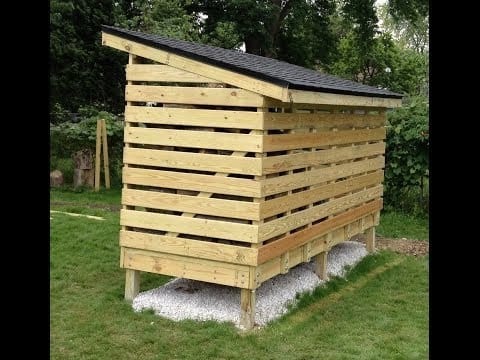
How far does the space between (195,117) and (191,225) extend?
107 cm

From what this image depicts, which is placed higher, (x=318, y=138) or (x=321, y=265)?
(x=318, y=138)

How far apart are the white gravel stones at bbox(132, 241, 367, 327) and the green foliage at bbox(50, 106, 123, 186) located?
810 cm

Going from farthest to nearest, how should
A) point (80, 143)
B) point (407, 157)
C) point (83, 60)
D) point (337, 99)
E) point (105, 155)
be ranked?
point (83, 60), point (80, 143), point (105, 155), point (407, 157), point (337, 99)

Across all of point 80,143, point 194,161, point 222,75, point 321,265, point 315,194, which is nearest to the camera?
point 222,75

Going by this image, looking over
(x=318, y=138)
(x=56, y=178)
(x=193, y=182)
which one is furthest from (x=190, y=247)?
(x=56, y=178)

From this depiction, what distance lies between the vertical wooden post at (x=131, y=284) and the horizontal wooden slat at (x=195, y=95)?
6.13 ft

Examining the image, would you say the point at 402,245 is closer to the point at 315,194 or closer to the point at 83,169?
the point at 315,194

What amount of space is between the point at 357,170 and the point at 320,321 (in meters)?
2.63

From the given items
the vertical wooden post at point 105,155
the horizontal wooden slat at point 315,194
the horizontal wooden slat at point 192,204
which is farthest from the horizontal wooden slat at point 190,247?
the vertical wooden post at point 105,155

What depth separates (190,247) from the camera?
20.4 ft

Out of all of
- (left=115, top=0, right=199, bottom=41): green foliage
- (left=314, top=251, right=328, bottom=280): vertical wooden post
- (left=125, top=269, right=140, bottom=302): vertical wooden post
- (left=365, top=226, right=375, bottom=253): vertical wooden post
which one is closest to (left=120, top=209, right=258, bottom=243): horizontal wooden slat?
(left=125, top=269, right=140, bottom=302): vertical wooden post

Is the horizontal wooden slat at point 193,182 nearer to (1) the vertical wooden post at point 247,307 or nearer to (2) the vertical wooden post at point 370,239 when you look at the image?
(1) the vertical wooden post at point 247,307
